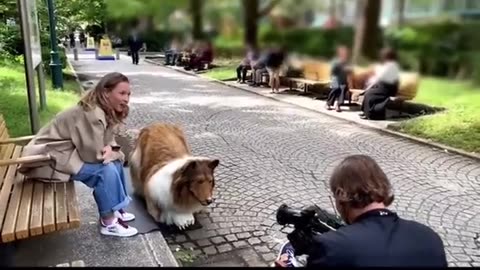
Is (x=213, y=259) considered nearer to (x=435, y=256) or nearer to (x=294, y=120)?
(x=435, y=256)

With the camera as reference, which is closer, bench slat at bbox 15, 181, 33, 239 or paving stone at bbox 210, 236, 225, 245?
bench slat at bbox 15, 181, 33, 239

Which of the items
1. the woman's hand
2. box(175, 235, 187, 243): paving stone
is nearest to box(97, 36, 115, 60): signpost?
the woman's hand

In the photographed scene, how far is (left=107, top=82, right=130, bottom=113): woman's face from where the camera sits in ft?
7.75

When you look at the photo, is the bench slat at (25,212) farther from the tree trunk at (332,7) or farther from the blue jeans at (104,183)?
the tree trunk at (332,7)

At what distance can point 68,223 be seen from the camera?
7.00ft

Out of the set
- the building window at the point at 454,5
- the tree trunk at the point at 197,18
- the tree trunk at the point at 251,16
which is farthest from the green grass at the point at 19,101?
the building window at the point at 454,5

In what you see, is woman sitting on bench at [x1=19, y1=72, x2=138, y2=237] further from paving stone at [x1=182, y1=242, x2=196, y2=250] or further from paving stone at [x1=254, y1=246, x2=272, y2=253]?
paving stone at [x1=254, y1=246, x2=272, y2=253]

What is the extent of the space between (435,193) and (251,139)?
254cm

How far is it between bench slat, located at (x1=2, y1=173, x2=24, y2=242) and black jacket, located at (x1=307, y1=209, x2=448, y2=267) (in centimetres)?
146

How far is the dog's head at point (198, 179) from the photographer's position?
9.14ft

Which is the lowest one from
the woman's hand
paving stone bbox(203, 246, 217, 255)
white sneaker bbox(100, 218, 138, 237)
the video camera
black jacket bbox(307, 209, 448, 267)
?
paving stone bbox(203, 246, 217, 255)

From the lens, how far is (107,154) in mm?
2605

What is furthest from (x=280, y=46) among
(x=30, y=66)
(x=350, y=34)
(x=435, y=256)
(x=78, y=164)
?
(x=30, y=66)

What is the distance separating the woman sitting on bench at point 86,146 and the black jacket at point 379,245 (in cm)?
161
